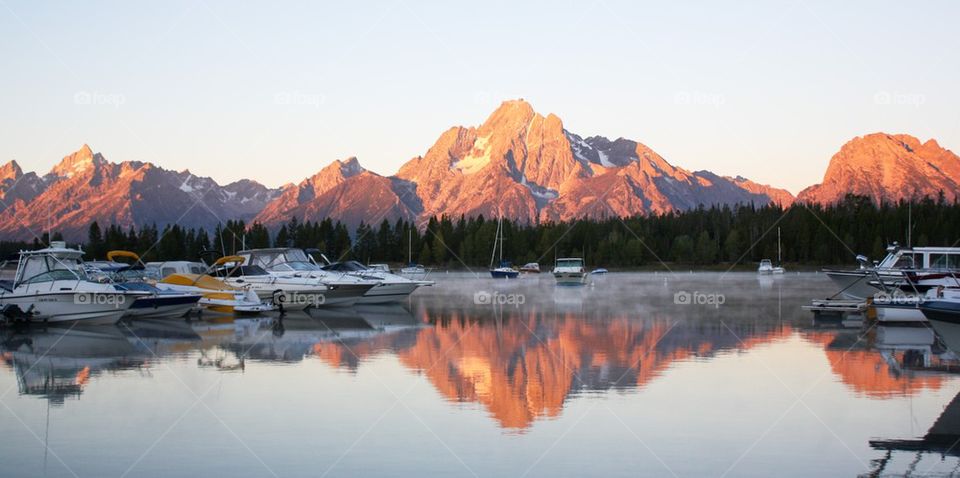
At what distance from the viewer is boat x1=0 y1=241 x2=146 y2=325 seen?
31.8 metres

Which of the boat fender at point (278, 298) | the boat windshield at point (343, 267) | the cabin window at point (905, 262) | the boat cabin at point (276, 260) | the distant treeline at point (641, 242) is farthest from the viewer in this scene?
the distant treeline at point (641, 242)

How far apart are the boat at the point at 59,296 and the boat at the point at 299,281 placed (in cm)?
917

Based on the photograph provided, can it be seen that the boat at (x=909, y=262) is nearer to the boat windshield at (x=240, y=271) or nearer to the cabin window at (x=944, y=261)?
the cabin window at (x=944, y=261)

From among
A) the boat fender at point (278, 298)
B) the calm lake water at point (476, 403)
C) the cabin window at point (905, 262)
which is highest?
the cabin window at point (905, 262)

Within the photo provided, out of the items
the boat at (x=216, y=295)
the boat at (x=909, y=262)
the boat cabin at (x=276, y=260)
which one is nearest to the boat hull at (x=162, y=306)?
the boat at (x=216, y=295)

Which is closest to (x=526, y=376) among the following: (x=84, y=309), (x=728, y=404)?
(x=728, y=404)

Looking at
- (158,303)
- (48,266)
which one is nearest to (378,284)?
(158,303)

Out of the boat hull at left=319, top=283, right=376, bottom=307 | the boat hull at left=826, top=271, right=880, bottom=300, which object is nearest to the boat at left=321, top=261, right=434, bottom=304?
the boat hull at left=319, top=283, right=376, bottom=307

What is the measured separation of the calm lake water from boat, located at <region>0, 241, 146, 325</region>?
2.84 ft

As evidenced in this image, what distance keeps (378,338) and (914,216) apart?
166 metres

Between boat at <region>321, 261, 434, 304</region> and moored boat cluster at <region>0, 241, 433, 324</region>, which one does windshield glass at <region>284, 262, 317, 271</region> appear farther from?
boat at <region>321, 261, 434, 304</region>

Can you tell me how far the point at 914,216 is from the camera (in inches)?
6919

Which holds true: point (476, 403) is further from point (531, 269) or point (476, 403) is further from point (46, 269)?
point (531, 269)

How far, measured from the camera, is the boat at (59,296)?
31812 millimetres
